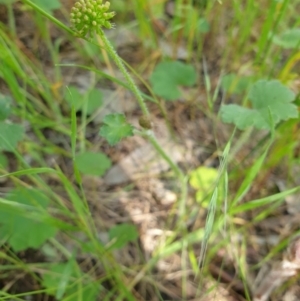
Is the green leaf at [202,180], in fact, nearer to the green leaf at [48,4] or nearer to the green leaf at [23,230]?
the green leaf at [23,230]

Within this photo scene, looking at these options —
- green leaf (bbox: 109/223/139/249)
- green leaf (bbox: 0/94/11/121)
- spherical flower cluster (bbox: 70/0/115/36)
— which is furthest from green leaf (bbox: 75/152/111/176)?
spherical flower cluster (bbox: 70/0/115/36)

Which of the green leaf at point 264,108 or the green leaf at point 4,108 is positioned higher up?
the green leaf at point 264,108

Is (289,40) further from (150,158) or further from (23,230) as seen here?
(23,230)

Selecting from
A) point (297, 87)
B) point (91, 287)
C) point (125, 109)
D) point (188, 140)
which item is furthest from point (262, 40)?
point (91, 287)

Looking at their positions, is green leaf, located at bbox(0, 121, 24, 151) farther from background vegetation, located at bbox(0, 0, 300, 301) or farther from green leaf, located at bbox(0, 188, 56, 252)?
green leaf, located at bbox(0, 188, 56, 252)

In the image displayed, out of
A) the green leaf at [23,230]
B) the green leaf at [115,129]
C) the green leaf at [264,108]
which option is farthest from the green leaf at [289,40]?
the green leaf at [23,230]

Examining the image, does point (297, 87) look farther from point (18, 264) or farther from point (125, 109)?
point (18, 264)

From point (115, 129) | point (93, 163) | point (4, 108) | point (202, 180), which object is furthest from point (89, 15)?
point (202, 180)
